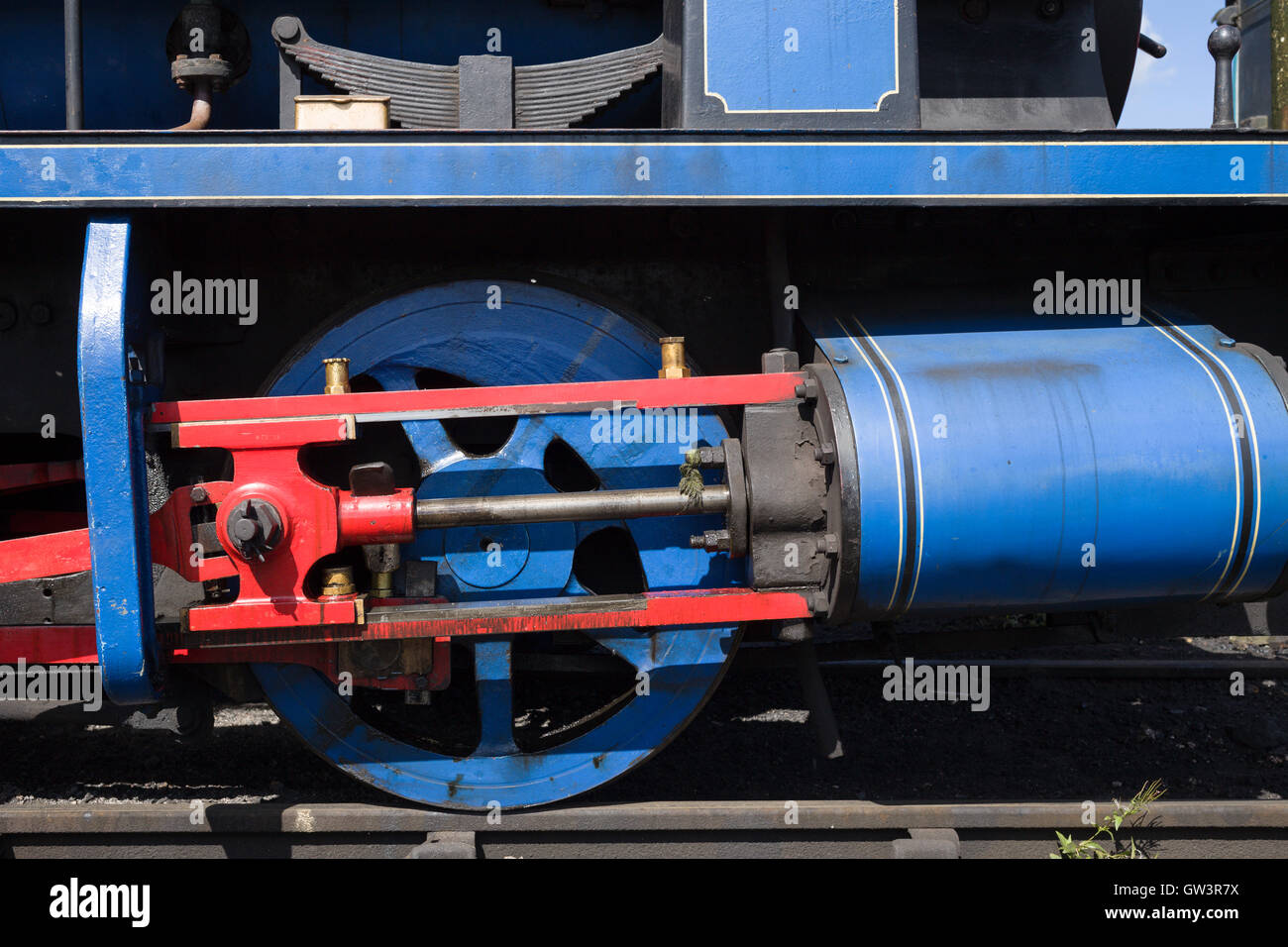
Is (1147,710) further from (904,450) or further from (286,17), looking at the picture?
(286,17)

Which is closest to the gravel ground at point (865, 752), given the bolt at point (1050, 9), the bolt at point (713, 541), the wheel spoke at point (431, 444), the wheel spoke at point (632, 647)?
the wheel spoke at point (632, 647)

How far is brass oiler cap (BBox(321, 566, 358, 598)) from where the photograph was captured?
2.19 meters

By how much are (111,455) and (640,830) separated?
1486mm

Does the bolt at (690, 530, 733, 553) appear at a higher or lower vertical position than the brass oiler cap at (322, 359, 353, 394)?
lower

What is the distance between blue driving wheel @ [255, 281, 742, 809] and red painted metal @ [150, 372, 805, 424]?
185 millimetres

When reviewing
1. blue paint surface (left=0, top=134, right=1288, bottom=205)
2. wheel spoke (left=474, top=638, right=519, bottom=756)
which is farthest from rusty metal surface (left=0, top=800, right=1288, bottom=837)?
blue paint surface (left=0, top=134, right=1288, bottom=205)

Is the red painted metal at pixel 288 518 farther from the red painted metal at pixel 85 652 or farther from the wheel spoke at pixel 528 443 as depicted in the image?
the wheel spoke at pixel 528 443

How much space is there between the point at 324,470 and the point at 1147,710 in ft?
10.0

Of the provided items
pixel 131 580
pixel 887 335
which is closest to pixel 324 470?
pixel 131 580

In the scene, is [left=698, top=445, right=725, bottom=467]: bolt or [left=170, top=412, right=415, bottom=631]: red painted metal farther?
[left=698, top=445, right=725, bottom=467]: bolt

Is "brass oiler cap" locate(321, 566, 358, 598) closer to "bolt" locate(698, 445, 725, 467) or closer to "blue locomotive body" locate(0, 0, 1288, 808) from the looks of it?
"blue locomotive body" locate(0, 0, 1288, 808)

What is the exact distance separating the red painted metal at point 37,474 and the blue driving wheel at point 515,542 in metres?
0.69

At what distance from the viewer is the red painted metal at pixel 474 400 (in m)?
2.12

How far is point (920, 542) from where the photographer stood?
209 cm
